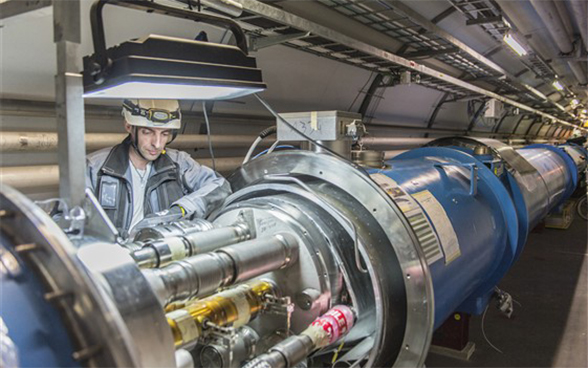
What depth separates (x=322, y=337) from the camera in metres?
0.92

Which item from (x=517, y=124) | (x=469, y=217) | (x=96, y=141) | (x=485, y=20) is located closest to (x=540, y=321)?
(x=469, y=217)

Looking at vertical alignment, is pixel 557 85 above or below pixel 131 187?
above

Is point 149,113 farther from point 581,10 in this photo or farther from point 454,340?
point 581,10

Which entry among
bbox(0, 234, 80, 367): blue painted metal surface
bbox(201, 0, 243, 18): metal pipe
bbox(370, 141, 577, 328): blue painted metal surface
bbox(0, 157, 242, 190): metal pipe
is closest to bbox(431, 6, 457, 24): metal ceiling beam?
bbox(370, 141, 577, 328): blue painted metal surface

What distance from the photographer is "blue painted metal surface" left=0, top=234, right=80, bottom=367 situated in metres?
0.46

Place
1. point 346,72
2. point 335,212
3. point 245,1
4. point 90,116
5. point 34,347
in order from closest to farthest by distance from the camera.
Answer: point 34,347 → point 335,212 → point 245,1 → point 90,116 → point 346,72

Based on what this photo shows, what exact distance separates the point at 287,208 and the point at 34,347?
64 centimetres

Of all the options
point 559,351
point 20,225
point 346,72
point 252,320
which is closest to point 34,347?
point 20,225

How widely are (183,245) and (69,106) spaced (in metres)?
0.33

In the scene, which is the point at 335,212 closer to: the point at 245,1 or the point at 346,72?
the point at 245,1

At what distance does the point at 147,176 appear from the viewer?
172cm

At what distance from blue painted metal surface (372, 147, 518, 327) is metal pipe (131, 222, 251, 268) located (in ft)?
1.77

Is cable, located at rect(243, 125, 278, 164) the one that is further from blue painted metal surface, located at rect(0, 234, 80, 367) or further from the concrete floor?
the concrete floor

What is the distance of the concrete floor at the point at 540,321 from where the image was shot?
2.08 meters
